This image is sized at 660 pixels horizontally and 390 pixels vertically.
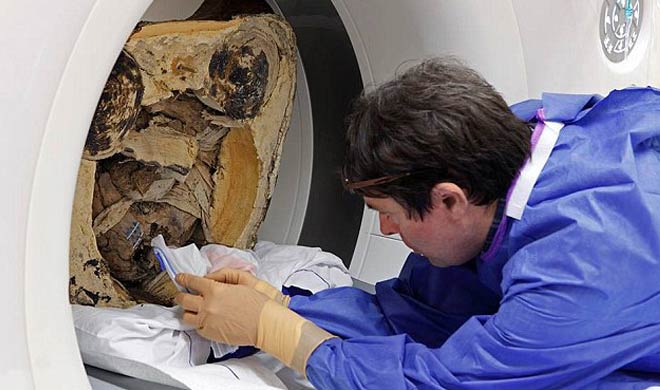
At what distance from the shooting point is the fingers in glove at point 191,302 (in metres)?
1.04

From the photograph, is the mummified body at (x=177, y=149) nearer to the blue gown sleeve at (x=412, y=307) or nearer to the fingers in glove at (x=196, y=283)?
the fingers in glove at (x=196, y=283)

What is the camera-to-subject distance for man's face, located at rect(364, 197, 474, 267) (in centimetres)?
97

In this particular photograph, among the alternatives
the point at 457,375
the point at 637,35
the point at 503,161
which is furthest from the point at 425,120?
the point at 637,35

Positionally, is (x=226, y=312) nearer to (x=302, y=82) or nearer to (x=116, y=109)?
(x=116, y=109)

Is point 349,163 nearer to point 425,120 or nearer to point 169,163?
point 425,120

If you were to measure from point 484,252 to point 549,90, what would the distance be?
0.38 m

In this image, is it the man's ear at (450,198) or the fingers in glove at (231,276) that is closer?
the man's ear at (450,198)

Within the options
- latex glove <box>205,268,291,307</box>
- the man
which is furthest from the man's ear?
latex glove <box>205,268,291,307</box>

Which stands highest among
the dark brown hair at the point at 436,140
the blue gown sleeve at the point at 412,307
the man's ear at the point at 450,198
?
the dark brown hair at the point at 436,140

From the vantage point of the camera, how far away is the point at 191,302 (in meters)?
1.05

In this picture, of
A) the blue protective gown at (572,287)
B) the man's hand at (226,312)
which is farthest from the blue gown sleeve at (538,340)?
the man's hand at (226,312)

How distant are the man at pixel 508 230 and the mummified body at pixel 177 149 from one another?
20cm

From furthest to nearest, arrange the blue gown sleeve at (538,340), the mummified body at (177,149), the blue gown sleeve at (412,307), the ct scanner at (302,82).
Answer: the blue gown sleeve at (412,307), the mummified body at (177,149), the blue gown sleeve at (538,340), the ct scanner at (302,82)

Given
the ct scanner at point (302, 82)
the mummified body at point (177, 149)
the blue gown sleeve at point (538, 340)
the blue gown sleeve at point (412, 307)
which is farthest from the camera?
the blue gown sleeve at point (412, 307)
